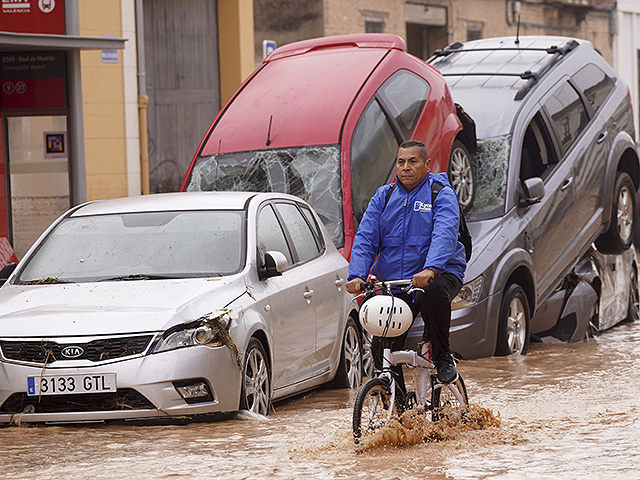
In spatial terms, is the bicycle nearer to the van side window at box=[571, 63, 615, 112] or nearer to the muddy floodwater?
the muddy floodwater

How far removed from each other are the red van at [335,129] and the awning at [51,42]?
2249 mm

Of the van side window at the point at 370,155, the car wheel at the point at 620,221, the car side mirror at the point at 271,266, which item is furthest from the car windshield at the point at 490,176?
the car side mirror at the point at 271,266

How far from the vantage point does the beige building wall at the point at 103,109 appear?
19.1 m

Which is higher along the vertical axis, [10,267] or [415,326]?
[10,267]

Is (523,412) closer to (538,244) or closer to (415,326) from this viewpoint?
(415,326)

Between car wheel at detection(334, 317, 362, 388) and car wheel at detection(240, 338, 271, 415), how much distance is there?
1516 mm

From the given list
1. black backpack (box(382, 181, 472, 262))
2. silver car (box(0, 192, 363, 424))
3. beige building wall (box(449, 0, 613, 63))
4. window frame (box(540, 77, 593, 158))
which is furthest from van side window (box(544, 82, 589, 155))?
beige building wall (box(449, 0, 613, 63))

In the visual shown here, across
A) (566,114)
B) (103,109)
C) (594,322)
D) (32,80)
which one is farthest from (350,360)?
(103,109)

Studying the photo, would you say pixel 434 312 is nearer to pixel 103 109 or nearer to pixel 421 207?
pixel 421 207

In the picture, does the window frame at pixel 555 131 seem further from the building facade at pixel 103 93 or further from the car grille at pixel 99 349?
the car grille at pixel 99 349

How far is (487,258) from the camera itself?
11.4 metres

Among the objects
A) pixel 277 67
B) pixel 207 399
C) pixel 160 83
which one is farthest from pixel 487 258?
pixel 160 83

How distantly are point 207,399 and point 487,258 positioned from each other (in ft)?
13.8

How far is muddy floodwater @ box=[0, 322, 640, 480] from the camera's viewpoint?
6.35 meters
